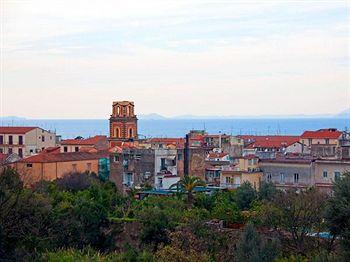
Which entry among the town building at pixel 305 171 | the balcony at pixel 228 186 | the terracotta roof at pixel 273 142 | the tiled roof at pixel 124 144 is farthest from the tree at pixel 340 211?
the terracotta roof at pixel 273 142

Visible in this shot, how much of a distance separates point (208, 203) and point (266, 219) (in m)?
8.42

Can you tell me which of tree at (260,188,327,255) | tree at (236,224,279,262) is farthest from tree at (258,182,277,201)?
tree at (236,224,279,262)

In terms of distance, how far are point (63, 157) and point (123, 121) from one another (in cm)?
1507

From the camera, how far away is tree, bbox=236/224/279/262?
20.6m

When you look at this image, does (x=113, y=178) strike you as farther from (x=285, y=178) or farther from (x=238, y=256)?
(x=238, y=256)

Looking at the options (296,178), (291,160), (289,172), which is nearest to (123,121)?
(291,160)

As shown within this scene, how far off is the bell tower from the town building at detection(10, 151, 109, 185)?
1245 cm

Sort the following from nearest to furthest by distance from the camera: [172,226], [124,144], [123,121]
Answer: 1. [172,226]
2. [124,144]
3. [123,121]

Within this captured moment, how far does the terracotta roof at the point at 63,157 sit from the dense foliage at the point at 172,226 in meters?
11.3

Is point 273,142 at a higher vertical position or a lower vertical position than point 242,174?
higher

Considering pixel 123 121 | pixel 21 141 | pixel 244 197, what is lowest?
pixel 244 197

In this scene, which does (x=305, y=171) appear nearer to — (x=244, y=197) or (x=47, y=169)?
(x=244, y=197)

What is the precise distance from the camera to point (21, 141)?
6069 centimetres

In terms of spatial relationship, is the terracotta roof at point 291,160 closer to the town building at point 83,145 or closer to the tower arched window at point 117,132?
the town building at point 83,145
